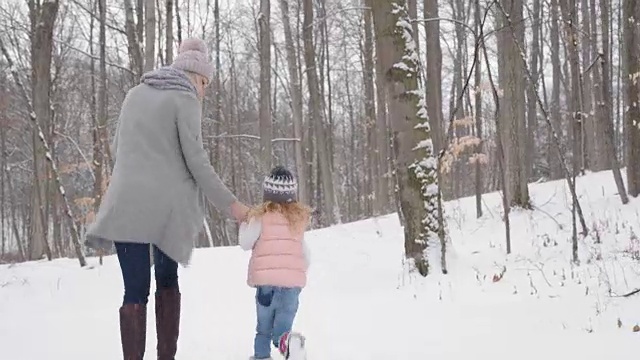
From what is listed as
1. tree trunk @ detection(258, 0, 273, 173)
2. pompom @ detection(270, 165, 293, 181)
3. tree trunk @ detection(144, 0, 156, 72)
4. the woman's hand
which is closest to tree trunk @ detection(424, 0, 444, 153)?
tree trunk @ detection(258, 0, 273, 173)

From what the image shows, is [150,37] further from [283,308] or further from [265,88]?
[265,88]

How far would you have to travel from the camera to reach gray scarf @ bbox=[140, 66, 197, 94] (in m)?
3.04

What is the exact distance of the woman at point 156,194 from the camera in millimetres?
2896

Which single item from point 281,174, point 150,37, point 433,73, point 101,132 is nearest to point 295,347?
point 281,174

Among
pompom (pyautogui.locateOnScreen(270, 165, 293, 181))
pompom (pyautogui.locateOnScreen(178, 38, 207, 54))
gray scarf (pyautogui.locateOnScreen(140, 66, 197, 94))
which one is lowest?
pompom (pyautogui.locateOnScreen(270, 165, 293, 181))

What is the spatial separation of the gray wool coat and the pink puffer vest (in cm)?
52

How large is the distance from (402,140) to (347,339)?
245cm

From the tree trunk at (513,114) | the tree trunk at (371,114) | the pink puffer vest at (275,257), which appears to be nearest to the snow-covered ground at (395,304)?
the pink puffer vest at (275,257)

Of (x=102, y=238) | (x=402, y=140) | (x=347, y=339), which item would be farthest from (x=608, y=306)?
(x=102, y=238)

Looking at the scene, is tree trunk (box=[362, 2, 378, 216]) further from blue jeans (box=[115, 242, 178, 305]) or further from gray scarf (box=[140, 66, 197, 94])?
blue jeans (box=[115, 242, 178, 305])

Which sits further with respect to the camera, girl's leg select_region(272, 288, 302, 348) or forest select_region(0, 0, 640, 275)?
forest select_region(0, 0, 640, 275)

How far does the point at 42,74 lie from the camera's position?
9.18 m

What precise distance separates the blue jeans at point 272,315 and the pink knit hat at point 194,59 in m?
1.32

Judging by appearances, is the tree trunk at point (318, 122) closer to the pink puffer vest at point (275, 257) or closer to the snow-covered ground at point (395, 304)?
the snow-covered ground at point (395, 304)
